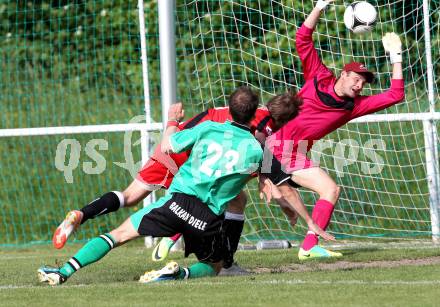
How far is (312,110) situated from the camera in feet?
29.8

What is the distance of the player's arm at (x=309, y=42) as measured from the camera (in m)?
8.84

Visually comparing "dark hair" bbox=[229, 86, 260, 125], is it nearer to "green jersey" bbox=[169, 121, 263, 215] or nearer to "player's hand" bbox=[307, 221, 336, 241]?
"green jersey" bbox=[169, 121, 263, 215]

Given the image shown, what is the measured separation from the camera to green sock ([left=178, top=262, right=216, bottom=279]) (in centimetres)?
745

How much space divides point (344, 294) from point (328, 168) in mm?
5211

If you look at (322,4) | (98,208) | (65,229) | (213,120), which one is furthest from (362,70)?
(65,229)

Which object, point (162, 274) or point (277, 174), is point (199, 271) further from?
point (277, 174)

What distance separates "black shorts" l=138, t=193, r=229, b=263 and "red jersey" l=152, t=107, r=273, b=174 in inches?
27.6

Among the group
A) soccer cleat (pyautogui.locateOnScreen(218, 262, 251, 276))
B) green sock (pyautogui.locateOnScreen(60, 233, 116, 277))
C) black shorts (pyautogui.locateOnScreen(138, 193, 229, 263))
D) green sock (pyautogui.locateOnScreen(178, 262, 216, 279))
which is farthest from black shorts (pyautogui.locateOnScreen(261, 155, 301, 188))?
green sock (pyautogui.locateOnScreen(60, 233, 116, 277))

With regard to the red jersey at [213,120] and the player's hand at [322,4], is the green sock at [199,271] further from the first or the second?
the player's hand at [322,4]

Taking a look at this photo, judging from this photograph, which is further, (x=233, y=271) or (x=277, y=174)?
(x=277, y=174)

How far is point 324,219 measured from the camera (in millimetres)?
8844

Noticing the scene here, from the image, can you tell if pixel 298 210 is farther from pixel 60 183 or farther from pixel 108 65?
pixel 108 65

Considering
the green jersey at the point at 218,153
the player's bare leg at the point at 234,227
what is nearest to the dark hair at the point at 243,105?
the green jersey at the point at 218,153

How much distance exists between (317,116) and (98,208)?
88.7 inches
